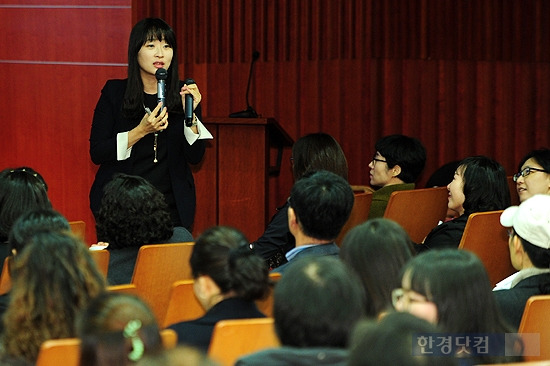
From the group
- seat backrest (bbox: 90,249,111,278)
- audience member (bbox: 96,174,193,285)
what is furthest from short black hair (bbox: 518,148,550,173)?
seat backrest (bbox: 90,249,111,278)

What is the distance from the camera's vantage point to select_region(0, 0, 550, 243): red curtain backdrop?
7031 mm

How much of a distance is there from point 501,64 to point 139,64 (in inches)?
134

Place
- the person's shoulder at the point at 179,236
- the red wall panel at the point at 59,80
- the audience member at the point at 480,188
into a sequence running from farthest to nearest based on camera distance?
the red wall panel at the point at 59,80
the audience member at the point at 480,188
the person's shoulder at the point at 179,236

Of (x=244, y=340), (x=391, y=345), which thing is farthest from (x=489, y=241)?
(x=391, y=345)

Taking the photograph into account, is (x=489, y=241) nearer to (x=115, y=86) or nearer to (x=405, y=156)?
(x=405, y=156)

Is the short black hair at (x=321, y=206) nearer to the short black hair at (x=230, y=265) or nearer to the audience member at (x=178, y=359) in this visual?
the short black hair at (x=230, y=265)

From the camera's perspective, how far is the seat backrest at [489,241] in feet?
13.3

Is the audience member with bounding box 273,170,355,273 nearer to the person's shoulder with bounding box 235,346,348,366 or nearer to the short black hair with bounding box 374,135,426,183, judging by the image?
the person's shoulder with bounding box 235,346,348,366

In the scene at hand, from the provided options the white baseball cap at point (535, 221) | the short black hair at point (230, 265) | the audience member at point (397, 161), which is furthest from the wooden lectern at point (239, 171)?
the short black hair at point (230, 265)

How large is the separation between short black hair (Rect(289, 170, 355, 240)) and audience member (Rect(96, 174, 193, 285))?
634mm

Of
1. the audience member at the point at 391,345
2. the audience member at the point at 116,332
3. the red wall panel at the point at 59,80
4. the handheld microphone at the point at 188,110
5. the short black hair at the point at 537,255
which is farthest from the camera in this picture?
the red wall panel at the point at 59,80

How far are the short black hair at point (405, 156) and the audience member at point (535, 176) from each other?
829mm

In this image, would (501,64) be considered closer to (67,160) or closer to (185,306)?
(67,160)

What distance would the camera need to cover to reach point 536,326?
2.72 meters
